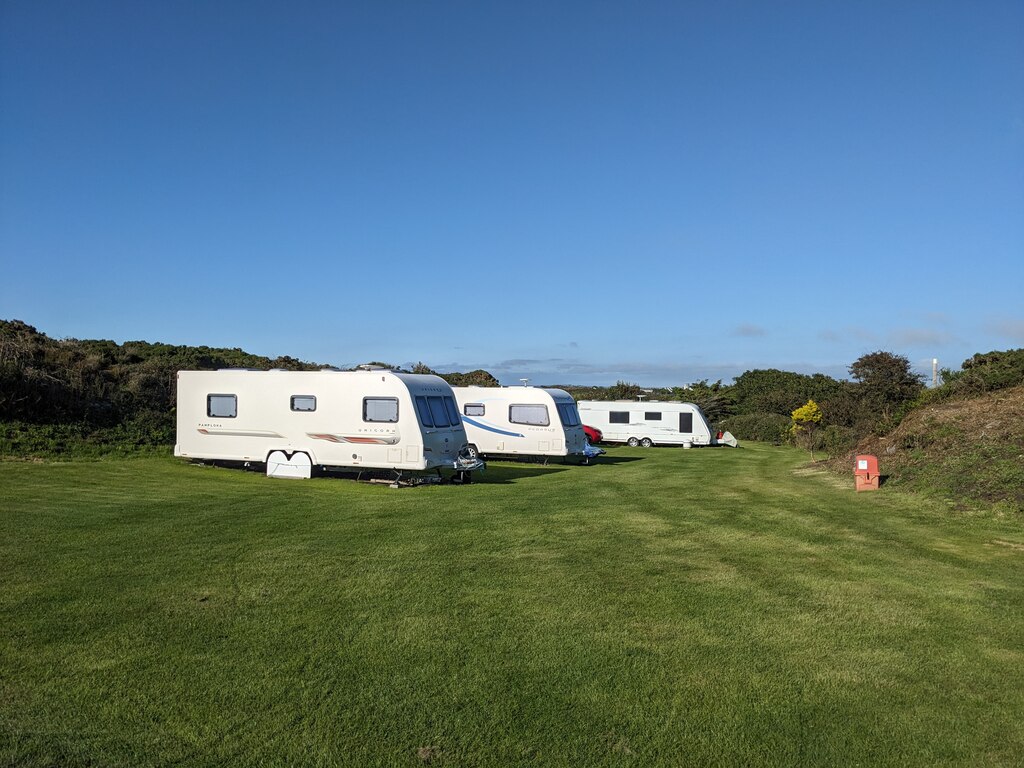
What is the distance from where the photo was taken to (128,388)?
2498 centimetres

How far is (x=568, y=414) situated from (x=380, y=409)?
30.4ft

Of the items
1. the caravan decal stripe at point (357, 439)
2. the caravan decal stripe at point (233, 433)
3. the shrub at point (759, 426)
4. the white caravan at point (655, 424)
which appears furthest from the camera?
the shrub at point (759, 426)

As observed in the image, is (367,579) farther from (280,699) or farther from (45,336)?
(45,336)

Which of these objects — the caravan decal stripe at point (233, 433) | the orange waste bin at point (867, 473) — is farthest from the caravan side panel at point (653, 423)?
the caravan decal stripe at point (233, 433)

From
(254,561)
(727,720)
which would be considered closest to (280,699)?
(727,720)

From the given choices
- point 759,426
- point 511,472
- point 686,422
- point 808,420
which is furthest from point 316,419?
point 759,426

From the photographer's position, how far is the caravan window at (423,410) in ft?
58.0

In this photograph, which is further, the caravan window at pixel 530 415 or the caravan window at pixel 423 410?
the caravan window at pixel 530 415

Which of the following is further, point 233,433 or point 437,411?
point 233,433

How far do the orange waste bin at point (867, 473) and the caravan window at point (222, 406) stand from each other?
44.9ft

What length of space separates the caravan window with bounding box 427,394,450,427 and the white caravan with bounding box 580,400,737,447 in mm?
19343

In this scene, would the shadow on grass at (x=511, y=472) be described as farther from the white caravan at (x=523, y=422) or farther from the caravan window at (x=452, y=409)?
the caravan window at (x=452, y=409)

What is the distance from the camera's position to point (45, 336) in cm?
2942

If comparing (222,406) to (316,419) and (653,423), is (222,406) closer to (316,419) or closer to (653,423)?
(316,419)
